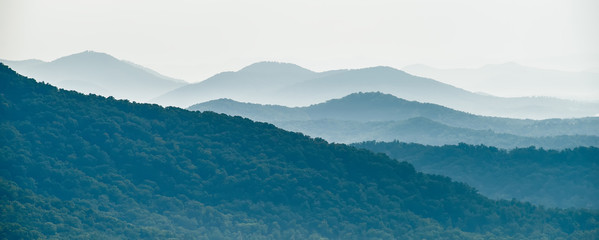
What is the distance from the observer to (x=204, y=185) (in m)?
72.4

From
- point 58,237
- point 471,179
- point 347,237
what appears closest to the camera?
point 58,237

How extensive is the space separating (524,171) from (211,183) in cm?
4026

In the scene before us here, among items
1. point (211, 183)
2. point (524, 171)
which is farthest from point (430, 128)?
point (211, 183)

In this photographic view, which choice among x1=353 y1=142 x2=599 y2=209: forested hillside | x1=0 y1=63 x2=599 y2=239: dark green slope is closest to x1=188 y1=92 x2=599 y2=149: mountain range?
x1=353 y1=142 x2=599 y2=209: forested hillside

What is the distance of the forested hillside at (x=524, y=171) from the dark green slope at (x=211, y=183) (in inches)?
750

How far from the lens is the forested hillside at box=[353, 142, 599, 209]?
3821 inches

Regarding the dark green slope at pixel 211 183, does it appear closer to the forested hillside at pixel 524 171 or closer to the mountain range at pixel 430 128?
the forested hillside at pixel 524 171

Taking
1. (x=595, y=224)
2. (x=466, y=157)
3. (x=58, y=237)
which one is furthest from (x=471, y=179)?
(x=58, y=237)

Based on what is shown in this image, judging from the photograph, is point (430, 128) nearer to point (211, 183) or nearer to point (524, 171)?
point (524, 171)

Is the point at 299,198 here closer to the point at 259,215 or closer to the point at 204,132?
the point at 259,215

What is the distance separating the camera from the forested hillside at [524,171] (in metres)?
97.1

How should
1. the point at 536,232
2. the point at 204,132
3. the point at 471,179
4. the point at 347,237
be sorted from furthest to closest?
the point at 471,179 < the point at 204,132 < the point at 536,232 < the point at 347,237

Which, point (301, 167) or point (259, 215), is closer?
point (259, 215)

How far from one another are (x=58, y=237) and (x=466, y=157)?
5924 centimetres
